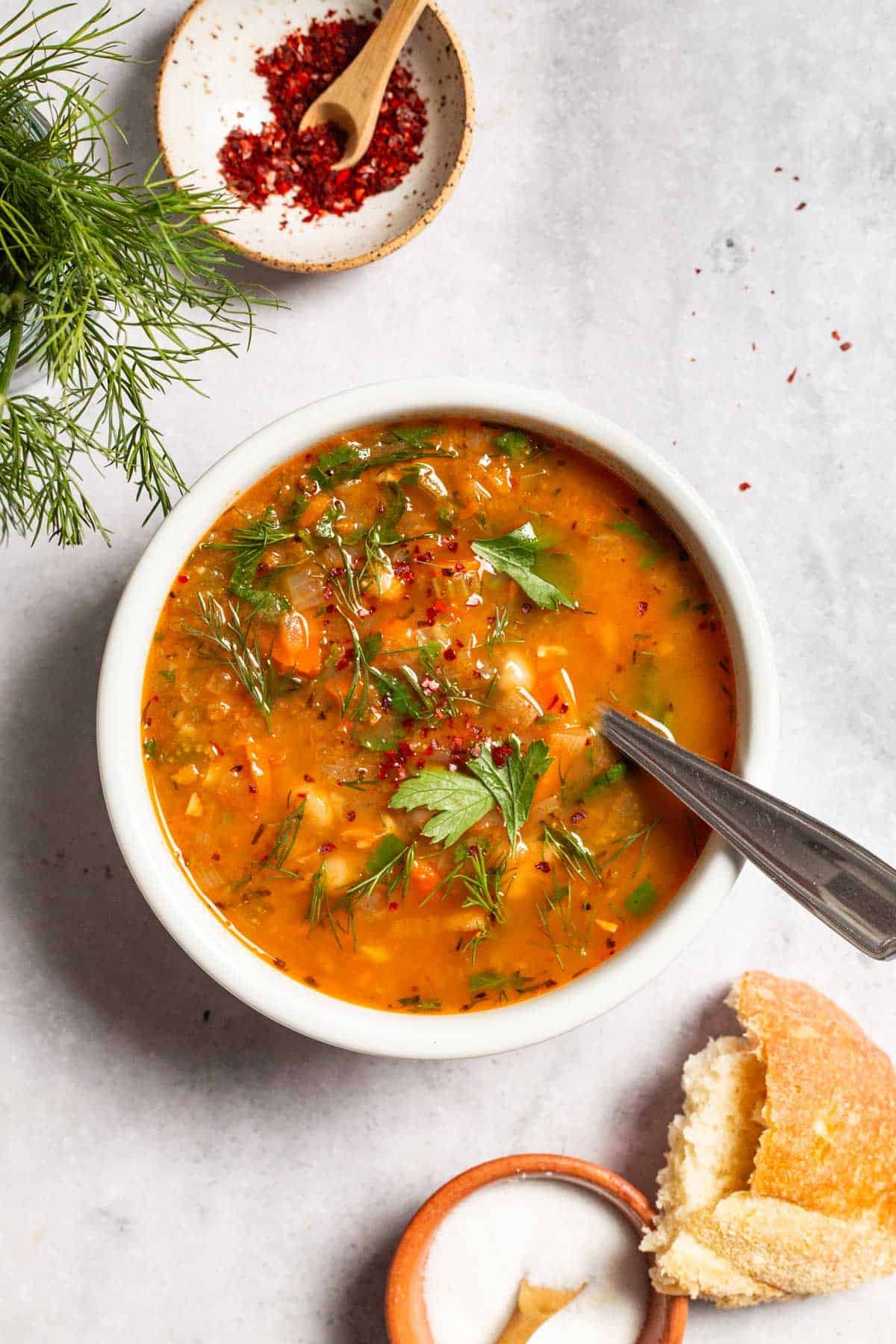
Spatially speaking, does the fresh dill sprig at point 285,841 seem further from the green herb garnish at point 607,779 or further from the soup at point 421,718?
the green herb garnish at point 607,779

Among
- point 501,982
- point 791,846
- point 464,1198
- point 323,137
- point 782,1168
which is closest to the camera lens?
point 791,846

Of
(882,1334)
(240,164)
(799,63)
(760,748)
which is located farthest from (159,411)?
(882,1334)

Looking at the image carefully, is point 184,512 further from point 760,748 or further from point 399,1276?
point 399,1276

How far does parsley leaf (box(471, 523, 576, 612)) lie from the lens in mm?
2377

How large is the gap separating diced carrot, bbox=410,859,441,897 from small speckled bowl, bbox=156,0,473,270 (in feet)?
4.36

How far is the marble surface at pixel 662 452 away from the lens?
9.28ft

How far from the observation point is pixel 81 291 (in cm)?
246

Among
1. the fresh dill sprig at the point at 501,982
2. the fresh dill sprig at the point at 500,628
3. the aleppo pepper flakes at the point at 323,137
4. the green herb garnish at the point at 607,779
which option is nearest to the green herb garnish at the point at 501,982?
the fresh dill sprig at the point at 501,982

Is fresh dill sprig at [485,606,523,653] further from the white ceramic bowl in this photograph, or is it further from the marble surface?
the marble surface

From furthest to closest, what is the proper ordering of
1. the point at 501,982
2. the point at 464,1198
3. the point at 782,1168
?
the point at 464,1198 → the point at 782,1168 → the point at 501,982

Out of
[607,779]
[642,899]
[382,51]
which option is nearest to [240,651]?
[607,779]

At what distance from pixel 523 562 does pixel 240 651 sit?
1.92 feet

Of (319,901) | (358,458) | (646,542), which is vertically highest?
(646,542)

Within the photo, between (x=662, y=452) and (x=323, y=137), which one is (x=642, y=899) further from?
(x=323, y=137)
